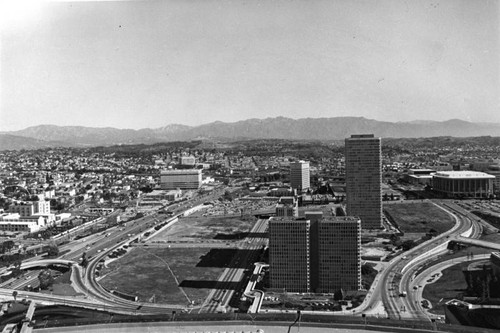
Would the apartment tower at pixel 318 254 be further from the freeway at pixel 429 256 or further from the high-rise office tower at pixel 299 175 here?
the high-rise office tower at pixel 299 175

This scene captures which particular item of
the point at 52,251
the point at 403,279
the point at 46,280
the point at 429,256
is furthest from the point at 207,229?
the point at 403,279

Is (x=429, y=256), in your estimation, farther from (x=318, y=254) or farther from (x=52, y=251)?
(x=52, y=251)

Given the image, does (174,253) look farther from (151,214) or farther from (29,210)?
(29,210)

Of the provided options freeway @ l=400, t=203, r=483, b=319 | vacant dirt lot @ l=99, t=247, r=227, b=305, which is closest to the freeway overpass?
freeway @ l=400, t=203, r=483, b=319

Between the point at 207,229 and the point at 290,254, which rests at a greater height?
the point at 290,254

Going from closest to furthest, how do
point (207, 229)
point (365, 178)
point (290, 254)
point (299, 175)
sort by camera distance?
point (290, 254) < point (365, 178) < point (207, 229) < point (299, 175)

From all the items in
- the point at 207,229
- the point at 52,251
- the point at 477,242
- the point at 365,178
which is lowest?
the point at 207,229

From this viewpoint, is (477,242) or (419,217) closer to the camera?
(477,242)
